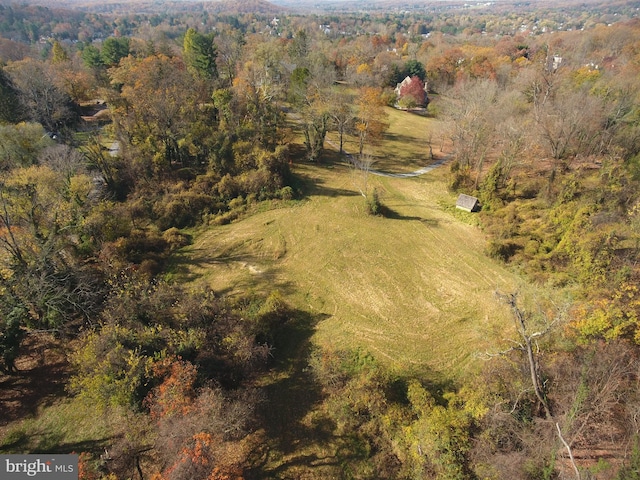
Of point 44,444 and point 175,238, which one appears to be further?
point 175,238

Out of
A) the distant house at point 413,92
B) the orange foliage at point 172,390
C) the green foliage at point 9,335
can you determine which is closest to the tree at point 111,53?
the distant house at point 413,92

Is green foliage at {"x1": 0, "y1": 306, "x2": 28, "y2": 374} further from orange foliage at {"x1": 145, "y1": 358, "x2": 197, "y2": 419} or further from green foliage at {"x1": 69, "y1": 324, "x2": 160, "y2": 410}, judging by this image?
orange foliage at {"x1": 145, "y1": 358, "x2": 197, "y2": 419}

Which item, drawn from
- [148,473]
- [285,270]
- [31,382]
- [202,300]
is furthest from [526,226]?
[31,382]

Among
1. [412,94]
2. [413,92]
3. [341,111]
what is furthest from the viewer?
[413,92]

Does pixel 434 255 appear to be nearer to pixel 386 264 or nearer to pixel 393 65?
pixel 386 264

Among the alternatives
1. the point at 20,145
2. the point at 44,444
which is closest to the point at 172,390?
the point at 44,444

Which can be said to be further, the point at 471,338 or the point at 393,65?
the point at 393,65

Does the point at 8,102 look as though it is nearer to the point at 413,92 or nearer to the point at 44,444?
the point at 44,444
